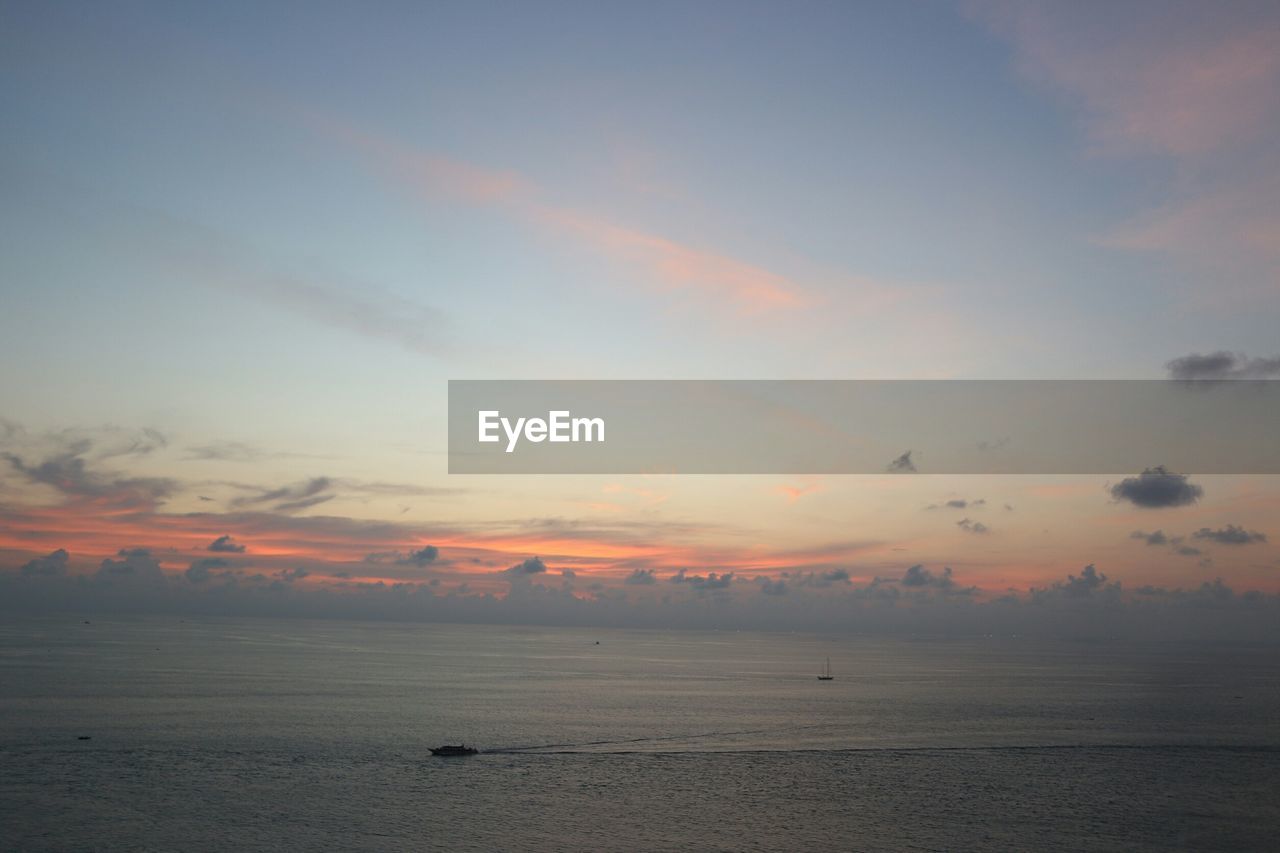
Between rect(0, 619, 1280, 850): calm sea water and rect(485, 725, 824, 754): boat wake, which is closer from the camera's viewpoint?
rect(0, 619, 1280, 850): calm sea water

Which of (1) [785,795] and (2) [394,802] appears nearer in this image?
(2) [394,802]

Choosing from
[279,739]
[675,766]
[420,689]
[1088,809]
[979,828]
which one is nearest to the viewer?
[979,828]

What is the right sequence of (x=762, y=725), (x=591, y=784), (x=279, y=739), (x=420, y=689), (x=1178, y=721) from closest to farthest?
(x=591, y=784) < (x=279, y=739) < (x=762, y=725) < (x=1178, y=721) < (x=420, y=689)

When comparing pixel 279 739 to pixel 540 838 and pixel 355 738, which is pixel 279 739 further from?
pixel 540 838

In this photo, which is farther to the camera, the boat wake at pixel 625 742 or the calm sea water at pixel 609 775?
the boat wake at pixel 625 742

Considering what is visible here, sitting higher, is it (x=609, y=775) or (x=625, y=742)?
(x=609, y=775)

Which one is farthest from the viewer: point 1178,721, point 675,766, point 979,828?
point 1178,721

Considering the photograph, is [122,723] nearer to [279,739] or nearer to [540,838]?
[279,739]

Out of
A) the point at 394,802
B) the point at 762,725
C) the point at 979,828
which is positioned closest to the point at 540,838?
the point at 394,802

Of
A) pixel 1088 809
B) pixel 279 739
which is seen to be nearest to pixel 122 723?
pixel 279 739

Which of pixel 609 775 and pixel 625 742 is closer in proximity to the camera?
pixel 609 775
